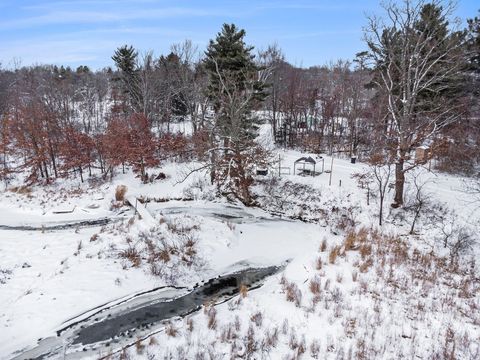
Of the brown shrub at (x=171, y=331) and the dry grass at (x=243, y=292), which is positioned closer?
the brown shrub at (x=171, y=331)

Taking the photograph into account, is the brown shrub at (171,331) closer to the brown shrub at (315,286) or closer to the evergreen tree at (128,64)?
the brown shrub at (315,286)

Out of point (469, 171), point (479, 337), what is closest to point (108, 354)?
point (479, 337)

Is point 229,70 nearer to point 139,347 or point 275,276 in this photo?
point 275,276

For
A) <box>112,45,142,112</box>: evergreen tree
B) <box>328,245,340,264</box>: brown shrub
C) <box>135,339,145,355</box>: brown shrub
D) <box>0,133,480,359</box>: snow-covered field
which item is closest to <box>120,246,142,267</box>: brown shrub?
<box>0,133,480,359</box>: snow-covered field

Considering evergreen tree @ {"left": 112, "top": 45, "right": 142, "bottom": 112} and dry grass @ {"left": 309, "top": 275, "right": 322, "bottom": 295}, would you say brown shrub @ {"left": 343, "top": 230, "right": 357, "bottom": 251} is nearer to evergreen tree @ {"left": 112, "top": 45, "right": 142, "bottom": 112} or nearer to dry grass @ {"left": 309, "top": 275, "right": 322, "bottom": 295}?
dry grass @ {"left": 309, "top": 275, "right": 322, "bottom": 295}

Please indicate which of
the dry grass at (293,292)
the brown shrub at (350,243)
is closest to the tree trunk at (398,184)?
the brown shrub at (350,243)

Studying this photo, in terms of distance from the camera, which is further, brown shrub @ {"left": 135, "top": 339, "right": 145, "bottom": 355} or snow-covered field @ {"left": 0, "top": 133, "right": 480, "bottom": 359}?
A: snow-covered field @ {"left": 0, "top": 133, "right": 480, "bottom": 359}

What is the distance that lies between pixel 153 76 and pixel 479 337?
110ft

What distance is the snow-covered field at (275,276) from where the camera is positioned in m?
6.95

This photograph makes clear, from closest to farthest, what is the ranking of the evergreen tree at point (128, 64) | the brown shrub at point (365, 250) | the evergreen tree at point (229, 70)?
Result: the brown shrub at point (365, 250)
the evergreen tree at point (229, 70)
the evergreen tree at point (128, 64)

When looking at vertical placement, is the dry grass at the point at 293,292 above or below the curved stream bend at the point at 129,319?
above

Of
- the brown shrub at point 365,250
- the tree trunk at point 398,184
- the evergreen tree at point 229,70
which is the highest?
the evergreen tree at point 229,70

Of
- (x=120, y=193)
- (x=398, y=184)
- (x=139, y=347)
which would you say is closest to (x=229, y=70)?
(x=120, y=193)

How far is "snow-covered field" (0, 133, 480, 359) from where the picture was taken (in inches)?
273
